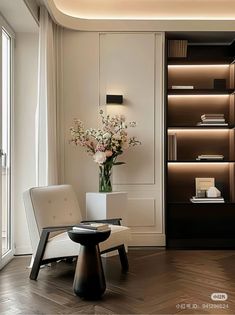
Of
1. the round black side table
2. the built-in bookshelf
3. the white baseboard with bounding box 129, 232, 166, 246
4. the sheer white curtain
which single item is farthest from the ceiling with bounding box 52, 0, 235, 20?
the round black side table

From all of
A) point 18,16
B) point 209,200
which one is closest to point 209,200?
point 209,200

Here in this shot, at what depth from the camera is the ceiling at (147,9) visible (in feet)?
17.4

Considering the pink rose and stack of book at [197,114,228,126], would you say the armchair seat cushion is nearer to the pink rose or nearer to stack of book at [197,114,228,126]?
the pink rose

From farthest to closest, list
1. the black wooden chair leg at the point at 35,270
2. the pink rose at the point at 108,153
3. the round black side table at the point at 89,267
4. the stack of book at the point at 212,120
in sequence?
the stack of book at the point at 212,120, the pink rose at the point at 108,153, the black wooden chair leg at the point at 35,270, the round black side table at the point at 89,267

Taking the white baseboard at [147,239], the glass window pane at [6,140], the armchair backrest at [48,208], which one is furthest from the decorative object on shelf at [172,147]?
the glass window pane at [6,140]

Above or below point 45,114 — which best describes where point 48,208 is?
below

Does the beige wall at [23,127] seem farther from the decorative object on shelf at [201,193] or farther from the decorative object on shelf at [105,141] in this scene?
the decorative object on shelf at [201,193]

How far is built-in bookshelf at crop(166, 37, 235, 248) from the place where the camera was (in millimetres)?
5297

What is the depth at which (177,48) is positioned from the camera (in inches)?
214

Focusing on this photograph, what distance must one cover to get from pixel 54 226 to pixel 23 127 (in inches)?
57.1

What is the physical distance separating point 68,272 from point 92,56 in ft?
9.12

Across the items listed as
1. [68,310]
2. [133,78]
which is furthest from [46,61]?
[68,310]

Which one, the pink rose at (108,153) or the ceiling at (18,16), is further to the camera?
the pink rose at (108,153)

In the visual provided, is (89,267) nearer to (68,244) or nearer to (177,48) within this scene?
(68,244)
